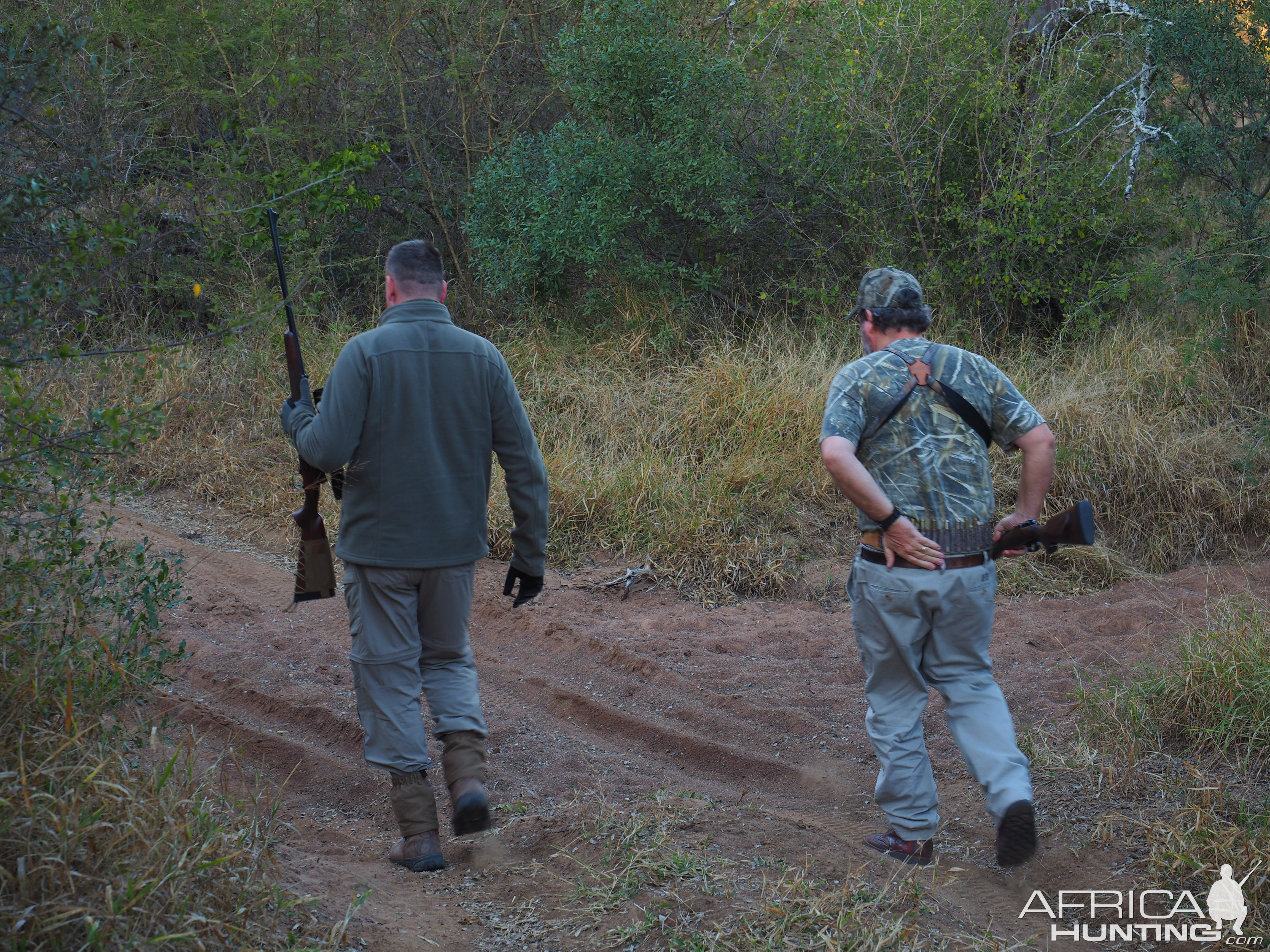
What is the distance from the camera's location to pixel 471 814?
3.54 m

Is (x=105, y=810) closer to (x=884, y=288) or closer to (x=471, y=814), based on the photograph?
(x=471, y=814)

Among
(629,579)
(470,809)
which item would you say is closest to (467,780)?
(470,809)

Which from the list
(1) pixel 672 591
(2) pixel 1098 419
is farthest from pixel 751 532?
(2) pixel 1098 419

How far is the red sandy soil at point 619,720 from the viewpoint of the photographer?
11.1 ft

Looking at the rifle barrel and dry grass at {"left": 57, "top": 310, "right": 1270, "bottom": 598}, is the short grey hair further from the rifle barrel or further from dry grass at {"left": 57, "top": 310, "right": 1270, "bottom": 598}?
dry grass at {"left": 57, "top": 310, "right": 1270, "bottom": 598}

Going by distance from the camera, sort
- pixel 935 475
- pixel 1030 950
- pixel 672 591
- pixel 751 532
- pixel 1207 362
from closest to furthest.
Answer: pixel 1030 950 → pixel 935 475 → pixel 672 591 → pixel 751 532 → pixel 1207 362

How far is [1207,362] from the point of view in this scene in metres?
7.88

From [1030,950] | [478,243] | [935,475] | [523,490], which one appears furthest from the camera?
[478,243]

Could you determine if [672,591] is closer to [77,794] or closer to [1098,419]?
[1098,419]

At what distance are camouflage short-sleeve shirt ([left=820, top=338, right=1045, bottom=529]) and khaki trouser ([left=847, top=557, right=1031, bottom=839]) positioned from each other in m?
0.20

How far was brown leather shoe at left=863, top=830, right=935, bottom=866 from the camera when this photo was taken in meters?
3.47

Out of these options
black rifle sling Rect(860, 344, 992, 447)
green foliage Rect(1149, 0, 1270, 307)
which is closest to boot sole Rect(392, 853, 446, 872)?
black rifle sling Rect(860, 344, 992, 447)

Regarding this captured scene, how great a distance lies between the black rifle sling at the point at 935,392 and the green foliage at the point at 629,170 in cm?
571

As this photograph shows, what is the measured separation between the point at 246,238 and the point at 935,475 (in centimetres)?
515
